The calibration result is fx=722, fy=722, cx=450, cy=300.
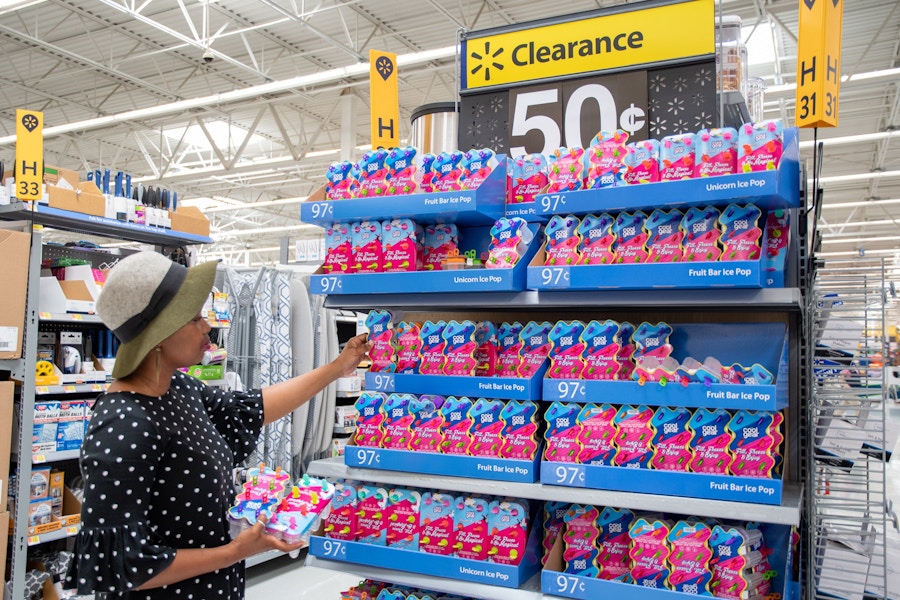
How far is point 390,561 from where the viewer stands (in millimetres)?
2273

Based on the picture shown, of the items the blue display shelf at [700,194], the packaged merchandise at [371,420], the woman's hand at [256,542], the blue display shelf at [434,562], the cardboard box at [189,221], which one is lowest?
the blue display shelf at [434,562]

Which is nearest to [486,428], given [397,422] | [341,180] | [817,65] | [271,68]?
[397,422]

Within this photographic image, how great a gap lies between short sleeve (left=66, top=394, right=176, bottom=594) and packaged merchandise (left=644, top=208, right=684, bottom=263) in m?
1.43

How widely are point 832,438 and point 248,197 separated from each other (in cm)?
2227

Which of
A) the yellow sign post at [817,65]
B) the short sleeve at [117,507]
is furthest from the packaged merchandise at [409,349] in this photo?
the yellow sign post at [817,65]

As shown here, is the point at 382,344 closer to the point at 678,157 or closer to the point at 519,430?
the point at 519,430

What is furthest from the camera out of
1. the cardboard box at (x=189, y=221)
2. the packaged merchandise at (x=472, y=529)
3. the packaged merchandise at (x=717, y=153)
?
the cardboard box at (x=189, y=221)

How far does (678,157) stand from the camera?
2057mm

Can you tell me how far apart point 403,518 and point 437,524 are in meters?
0.12

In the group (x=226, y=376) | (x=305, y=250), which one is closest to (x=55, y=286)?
(x=226, y=376)

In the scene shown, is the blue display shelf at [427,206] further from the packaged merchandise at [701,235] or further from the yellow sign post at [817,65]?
the yellow sign post at [817,65]

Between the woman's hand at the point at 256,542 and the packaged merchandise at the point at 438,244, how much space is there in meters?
1.05

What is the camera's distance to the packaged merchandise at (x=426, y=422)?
7.59 ft

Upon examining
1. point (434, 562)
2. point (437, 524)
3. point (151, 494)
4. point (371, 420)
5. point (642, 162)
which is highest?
point (642, 162)
